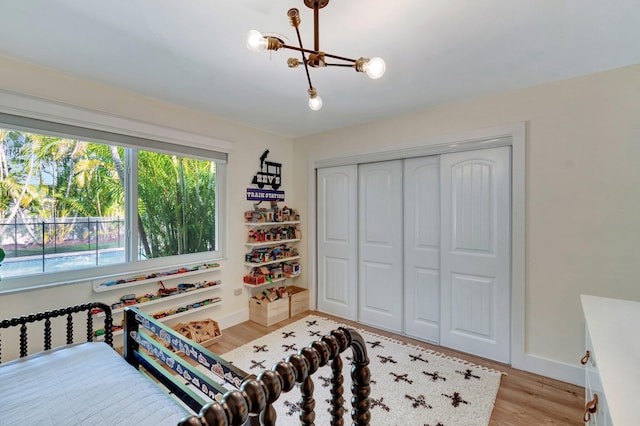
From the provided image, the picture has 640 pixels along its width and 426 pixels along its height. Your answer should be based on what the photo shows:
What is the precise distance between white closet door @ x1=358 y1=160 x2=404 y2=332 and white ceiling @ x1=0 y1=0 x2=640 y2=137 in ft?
3.14

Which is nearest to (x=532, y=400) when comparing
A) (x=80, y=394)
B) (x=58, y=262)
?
(x=80, y=394)

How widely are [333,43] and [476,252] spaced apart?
2127 mm

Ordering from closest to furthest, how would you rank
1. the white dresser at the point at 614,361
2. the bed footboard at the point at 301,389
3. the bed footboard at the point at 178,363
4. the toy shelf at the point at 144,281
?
the bed footboard at the point at 301,389, the white dresser at the point at 614,361, the bed footboard at the point at 178,363, the toy shelf at the point at 144,281

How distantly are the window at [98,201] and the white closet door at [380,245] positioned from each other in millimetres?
1683

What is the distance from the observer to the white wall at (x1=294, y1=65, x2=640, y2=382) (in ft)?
6.40

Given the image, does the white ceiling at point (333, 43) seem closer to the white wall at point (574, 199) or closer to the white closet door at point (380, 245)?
the white wall at point (574, 199)

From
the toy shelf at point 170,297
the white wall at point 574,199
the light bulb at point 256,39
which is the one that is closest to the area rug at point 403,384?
the white wall at point 574,199

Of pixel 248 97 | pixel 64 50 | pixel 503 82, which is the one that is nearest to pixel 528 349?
pixel 503 82

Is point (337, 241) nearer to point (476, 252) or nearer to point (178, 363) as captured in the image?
point (476, 252)

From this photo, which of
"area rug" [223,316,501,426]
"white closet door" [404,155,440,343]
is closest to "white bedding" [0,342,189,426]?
"area rug" [223,316,501,426]

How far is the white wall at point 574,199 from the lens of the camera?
195cm

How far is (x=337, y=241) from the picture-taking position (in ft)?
11.6

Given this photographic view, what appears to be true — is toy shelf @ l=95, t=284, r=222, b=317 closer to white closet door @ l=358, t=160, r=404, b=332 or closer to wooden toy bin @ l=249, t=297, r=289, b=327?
wooden toy bin @ l=249, t=297, r=289, b=327

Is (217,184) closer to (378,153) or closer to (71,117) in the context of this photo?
(71,117)
